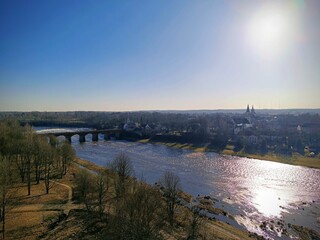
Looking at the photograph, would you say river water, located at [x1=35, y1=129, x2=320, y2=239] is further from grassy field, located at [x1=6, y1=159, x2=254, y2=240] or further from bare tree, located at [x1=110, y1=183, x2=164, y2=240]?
bare tree, located at [x1=110, y1=183, x2=164, y2=240]

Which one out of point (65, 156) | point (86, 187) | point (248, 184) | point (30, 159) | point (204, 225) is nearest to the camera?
point (204, 225)

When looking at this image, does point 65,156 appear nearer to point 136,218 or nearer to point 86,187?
point 86,187

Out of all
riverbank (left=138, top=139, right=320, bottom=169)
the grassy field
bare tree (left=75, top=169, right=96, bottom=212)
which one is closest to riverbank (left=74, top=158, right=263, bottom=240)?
the grassy field

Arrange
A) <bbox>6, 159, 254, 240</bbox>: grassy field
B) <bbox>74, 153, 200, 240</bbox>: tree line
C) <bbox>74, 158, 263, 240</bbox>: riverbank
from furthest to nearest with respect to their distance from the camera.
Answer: <bbox>74, 158, 263, 240</bbox>: riverbank → <bbox>6, 159, 254, 240</bbox>: grassy field → <bbox>74, 153, 200, 240</bbox>: tree line

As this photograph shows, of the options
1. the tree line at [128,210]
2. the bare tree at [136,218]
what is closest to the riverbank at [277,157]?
the tree line at [128,210]

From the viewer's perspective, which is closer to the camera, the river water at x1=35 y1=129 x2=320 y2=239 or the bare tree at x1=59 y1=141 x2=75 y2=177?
the river water at x1=35 y1=129 x2=320 y2=239

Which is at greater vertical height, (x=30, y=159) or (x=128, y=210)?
(x=30, y=159)

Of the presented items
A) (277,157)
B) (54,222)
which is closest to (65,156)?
(54,222)

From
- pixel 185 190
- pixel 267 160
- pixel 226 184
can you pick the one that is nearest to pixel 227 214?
pixel 185 190

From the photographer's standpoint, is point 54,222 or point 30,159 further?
point 30,159

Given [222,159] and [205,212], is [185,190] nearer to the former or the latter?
[205,212]
